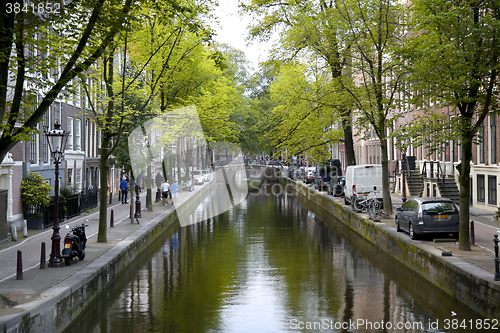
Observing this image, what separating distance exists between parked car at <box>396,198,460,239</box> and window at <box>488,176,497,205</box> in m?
10.5

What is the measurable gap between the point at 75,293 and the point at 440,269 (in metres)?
8.80

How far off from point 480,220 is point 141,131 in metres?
16.9

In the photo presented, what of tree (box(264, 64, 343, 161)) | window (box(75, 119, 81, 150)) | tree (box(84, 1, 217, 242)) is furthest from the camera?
window (box(75, 119, 81, 150))

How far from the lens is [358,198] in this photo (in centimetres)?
2602

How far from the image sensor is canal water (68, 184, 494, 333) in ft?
34.4

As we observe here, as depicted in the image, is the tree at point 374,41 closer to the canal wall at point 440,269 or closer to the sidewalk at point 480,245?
the sidewalk at point 480,245

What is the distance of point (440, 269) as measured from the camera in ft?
42.2

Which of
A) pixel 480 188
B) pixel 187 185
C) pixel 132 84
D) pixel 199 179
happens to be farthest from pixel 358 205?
pixel 199 179

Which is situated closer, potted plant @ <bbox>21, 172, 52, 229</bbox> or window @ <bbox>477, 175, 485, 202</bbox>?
potted plant @ <bbox>21, 172, 52, 229</bbox>

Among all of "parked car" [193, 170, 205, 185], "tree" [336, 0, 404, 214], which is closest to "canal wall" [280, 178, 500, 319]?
"tree" [336, 0, 404, 214]

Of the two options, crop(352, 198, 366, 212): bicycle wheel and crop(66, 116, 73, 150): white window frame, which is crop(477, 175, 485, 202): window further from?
crop(66, 116, 73, 150): white window frame

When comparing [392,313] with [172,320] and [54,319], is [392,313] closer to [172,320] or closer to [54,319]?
[172,320]

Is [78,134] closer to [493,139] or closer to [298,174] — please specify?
[493,139]

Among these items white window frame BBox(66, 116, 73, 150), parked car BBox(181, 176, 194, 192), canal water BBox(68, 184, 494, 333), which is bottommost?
canal water BBox(68, 184, 494, 333)
